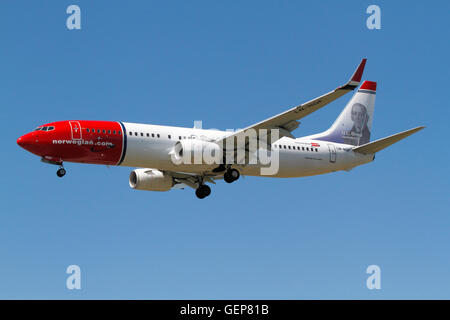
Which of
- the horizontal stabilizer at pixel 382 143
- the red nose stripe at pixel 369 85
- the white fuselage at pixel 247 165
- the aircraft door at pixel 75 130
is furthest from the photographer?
the red nose stripe at pixel 369 85

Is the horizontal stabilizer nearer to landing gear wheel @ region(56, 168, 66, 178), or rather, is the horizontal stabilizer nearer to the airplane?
the airplane

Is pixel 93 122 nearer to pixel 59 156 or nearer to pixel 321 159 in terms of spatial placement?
pixel 59 156

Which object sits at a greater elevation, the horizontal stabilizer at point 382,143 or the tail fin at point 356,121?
the tail fin at point 356,121

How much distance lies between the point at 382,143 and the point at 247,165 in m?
9.57

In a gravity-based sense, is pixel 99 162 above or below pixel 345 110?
below

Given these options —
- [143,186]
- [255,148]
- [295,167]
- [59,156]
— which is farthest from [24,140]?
[295,167]

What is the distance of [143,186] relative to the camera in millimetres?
51219

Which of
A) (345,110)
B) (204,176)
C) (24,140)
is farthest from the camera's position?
(345,110)

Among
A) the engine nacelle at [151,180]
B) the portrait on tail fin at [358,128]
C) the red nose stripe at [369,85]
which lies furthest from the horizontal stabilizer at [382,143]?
the engine nacelle at [151,180]

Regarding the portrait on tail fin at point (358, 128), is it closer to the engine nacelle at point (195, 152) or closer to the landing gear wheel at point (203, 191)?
the landing gear wheel at point (203, 191)

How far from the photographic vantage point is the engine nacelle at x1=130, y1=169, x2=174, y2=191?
2014 inches

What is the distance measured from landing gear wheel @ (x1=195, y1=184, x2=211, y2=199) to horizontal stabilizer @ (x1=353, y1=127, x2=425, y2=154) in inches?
431

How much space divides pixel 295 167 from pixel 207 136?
693cm

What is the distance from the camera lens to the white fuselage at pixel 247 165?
150 feet
